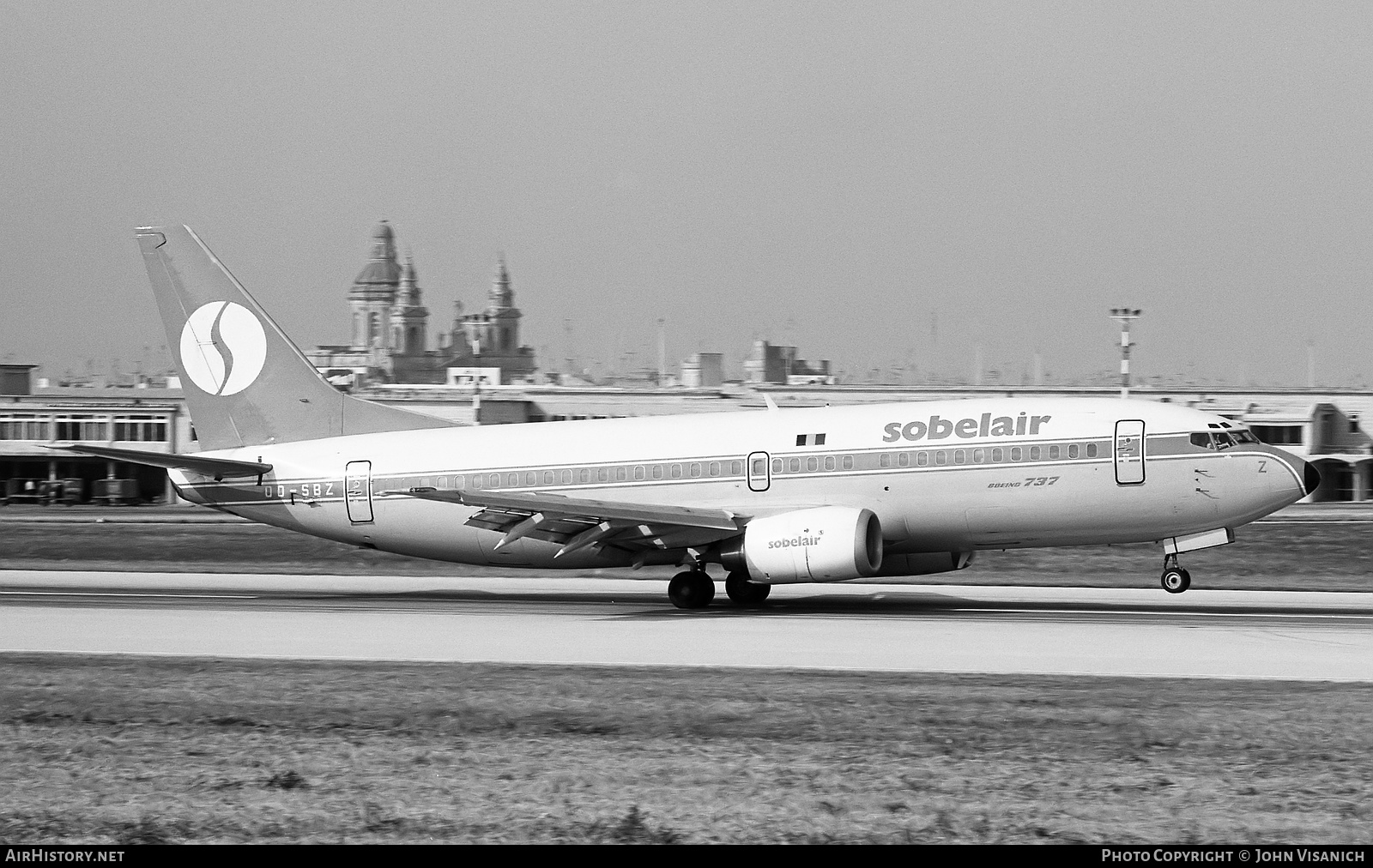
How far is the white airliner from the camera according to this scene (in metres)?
27.9

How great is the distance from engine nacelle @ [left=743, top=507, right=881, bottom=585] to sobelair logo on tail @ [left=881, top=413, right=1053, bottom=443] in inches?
74.0

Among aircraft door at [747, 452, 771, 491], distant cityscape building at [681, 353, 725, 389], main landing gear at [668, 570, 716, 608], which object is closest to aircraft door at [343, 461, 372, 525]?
main landing gear at [668, 570, 716, 608]

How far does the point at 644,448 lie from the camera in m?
31.2

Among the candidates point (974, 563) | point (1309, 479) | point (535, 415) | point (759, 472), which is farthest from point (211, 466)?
point (535, 415)

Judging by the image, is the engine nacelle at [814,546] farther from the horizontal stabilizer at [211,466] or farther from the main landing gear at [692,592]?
the horizontal stabilizer at [211,466]

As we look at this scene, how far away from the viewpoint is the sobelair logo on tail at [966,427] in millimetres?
28625

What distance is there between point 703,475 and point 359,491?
7.81 meters

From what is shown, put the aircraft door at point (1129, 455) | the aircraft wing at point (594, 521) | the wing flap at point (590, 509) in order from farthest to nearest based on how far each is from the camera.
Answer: the aircraft wing at point (594, 521) < the wing flap at point (590, 509) < the aircraft door at point (1129, 455)

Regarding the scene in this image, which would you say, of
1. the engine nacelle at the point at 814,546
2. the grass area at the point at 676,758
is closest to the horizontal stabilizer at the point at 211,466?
the engine nacelle at the point at 814,546

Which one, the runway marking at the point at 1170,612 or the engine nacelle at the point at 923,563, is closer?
the runway marking at the point at 1170,612

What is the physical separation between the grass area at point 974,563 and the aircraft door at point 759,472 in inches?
345
